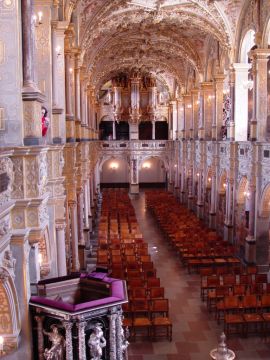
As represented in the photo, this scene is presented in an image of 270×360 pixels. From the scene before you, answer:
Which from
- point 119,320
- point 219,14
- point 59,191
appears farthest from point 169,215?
point 119,320

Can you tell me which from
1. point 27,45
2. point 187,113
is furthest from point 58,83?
point 187,113

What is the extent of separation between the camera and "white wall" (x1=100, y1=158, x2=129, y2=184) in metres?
49.6

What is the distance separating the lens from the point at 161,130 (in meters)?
48.8

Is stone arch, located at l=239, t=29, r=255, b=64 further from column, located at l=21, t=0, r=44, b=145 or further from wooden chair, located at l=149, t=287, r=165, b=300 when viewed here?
column, located at l=21, t=0, r=44, b=145

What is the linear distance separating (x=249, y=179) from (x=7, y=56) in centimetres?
1444

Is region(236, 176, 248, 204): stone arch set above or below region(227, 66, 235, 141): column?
below

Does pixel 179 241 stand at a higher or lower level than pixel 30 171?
lower

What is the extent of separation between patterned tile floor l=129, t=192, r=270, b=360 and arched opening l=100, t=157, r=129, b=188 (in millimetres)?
29763

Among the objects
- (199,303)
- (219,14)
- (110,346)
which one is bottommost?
(199,303)

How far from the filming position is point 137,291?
1490cm

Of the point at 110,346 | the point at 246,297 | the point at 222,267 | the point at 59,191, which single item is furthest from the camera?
the point at 222,267

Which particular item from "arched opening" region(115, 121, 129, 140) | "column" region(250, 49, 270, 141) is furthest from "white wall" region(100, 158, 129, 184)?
"column" region(250, 49, 270, 141)

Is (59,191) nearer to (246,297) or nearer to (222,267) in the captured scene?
(246,297)

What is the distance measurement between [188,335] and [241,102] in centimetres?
1343
